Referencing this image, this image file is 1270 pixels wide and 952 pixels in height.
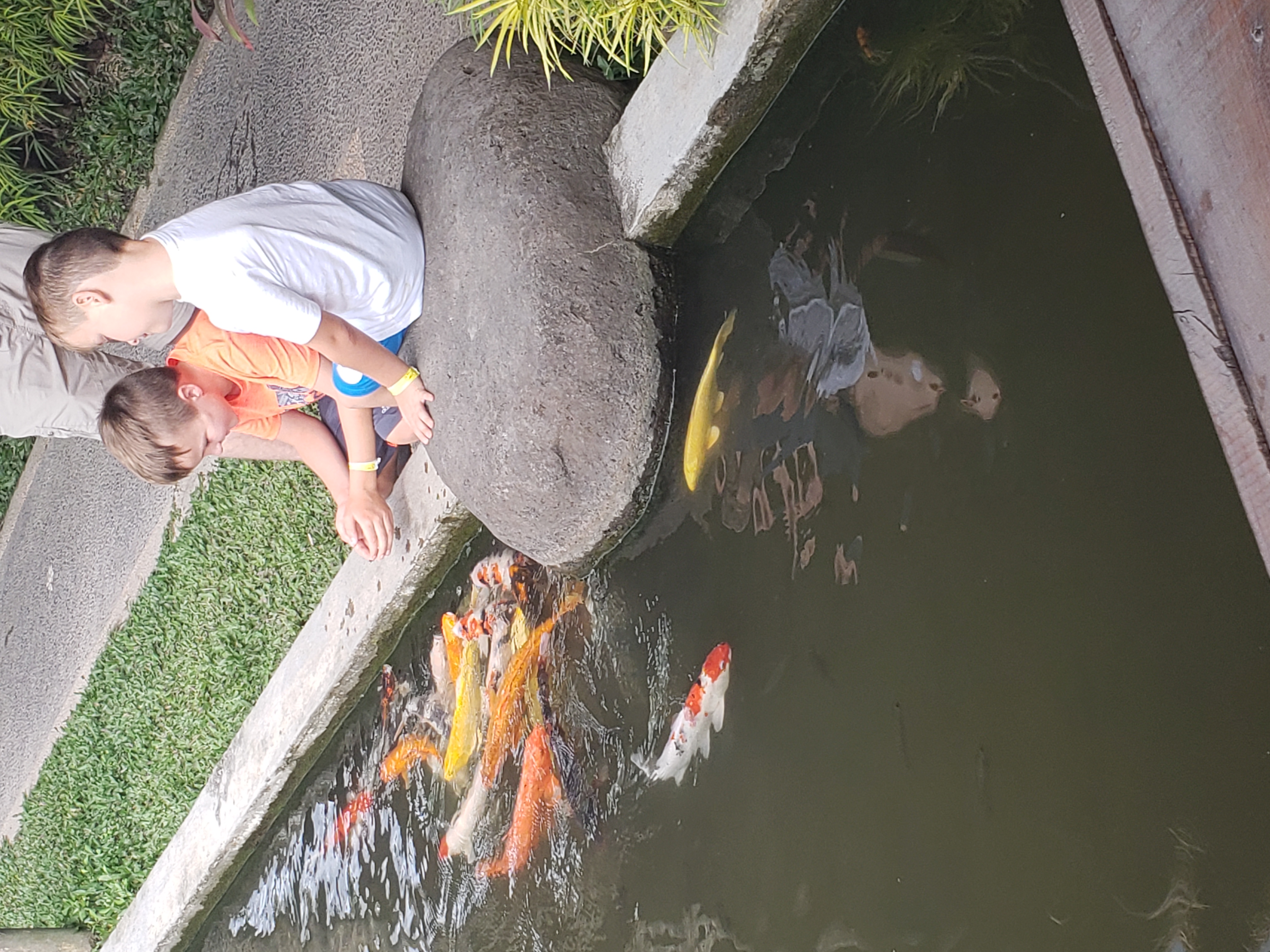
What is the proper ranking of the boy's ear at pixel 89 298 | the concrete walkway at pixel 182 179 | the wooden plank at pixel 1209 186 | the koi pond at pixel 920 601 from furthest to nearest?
the concrete walkway at pixel 182 179, the boy's ear at pixel 89 298, the koi pond at pixel 920 601, the wooden plank at pixel 1209 186

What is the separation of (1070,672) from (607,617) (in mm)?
1285

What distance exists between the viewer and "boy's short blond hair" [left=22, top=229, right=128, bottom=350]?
2.53 meters

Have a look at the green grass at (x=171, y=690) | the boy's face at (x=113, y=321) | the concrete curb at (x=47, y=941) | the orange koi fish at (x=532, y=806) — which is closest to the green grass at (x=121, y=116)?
the green grass at (x=171, y=690)

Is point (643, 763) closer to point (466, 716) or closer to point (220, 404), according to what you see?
point (466, 716)

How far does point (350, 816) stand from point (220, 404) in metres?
1.48

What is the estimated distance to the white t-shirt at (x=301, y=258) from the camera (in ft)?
8.39

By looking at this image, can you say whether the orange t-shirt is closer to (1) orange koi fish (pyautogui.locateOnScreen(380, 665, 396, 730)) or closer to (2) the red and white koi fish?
(1) orange koi fish (pyautogui.locateOnScreen(380, 665, 396, 730))

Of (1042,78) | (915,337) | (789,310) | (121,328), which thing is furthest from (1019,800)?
(121,328)

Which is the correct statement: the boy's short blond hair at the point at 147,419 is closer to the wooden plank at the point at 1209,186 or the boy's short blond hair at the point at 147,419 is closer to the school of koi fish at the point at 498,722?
the school of koi fish at the point at 498,722

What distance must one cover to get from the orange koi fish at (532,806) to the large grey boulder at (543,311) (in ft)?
1.80

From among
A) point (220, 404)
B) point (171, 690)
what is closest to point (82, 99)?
point (171, 690)

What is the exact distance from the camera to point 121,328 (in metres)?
2.61

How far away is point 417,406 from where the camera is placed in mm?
3016

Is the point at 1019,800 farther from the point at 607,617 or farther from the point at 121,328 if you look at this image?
the point at 121,328
